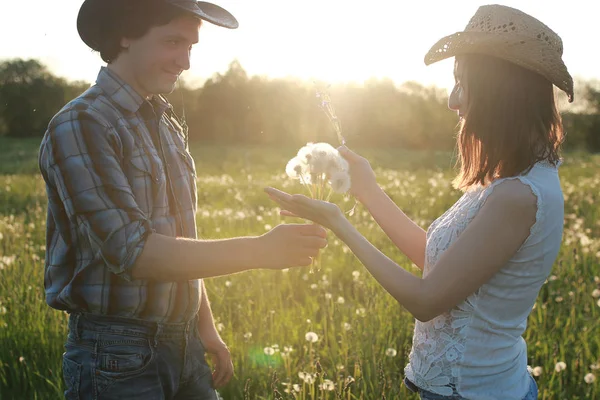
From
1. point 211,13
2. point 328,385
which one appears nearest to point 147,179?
point 211,13

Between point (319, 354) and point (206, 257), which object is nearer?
point (206, 257)

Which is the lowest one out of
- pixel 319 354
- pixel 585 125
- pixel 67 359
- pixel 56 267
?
pixel 319 354

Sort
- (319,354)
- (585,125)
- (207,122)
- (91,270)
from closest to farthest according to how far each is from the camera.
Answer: (91,270)
(319,354)
(207,122)
(585,125)

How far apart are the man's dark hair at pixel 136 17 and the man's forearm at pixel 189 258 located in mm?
841

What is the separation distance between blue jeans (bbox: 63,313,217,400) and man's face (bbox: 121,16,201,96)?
960mm

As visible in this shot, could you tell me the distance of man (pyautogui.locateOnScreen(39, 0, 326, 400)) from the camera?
6.42ft

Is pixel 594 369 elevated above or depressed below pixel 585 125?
below

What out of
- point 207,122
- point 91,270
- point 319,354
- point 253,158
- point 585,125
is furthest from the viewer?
point 585,125

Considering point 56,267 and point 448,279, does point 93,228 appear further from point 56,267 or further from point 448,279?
point 448,279

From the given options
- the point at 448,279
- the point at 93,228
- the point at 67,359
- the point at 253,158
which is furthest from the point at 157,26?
the point at 253,158

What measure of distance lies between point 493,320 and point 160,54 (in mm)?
1664

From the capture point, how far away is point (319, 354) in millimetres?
3703

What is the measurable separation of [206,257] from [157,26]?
95 cm

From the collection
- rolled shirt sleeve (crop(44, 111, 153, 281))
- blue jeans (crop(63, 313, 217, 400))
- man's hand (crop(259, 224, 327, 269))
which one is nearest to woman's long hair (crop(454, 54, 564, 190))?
man's hand (crop(259, 224, 327, 269))
